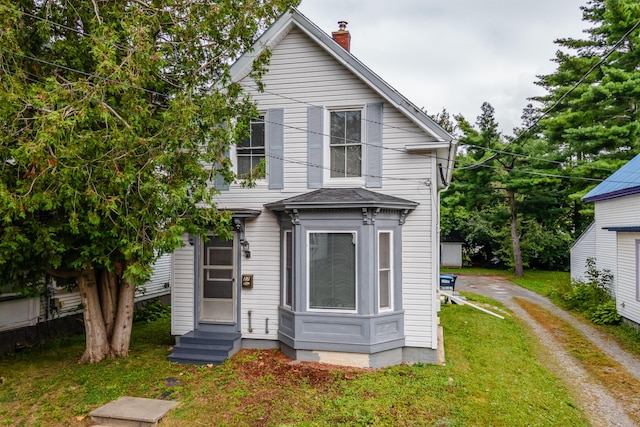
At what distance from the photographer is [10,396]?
21.4 ft

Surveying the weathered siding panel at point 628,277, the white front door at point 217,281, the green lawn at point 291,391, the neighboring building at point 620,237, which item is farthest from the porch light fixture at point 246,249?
the weathered siding panel at point 628,277

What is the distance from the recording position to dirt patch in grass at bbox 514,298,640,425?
6.95 m

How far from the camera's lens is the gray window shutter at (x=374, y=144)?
335 inches

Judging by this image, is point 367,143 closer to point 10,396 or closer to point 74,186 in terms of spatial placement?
point 74,186

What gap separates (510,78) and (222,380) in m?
56.7

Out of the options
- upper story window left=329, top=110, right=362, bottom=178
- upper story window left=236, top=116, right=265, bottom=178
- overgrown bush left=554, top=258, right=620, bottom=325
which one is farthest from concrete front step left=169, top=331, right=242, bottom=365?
overgrown bush left=554, top=258, right=620, bottom=325

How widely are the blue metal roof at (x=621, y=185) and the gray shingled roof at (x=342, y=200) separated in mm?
8470

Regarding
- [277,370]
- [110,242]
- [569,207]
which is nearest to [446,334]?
[277,370]

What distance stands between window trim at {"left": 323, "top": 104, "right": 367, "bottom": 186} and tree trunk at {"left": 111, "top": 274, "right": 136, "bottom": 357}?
198 inches

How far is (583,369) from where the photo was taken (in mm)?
8445

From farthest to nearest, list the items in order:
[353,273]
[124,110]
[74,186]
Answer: [353,273] → [124,110] → [74,186]

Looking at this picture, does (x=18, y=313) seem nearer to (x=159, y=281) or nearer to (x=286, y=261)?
(x=159, y=281)

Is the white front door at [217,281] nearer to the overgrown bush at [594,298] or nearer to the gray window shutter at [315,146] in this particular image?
the gray window shutter at [315,146]

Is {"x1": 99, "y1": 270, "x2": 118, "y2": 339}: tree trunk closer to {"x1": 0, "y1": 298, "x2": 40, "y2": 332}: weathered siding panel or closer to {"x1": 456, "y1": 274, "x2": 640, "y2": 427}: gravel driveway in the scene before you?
{"x1": 0, "y1": 298, "x2": 40, "y2": 332}: weathered siding panel
